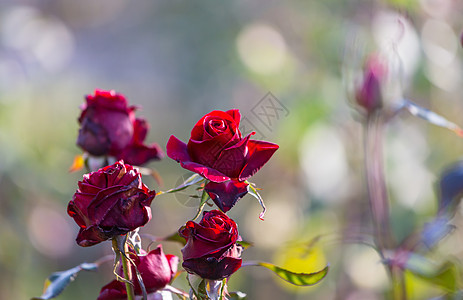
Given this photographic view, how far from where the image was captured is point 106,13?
2.63 meters

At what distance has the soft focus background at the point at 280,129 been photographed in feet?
3.75

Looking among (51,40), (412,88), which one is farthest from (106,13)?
(412,88)

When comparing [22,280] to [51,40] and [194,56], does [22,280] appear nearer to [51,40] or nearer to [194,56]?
[51,40]

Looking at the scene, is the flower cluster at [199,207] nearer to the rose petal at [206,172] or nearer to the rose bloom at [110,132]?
the rose petal at [206,172]

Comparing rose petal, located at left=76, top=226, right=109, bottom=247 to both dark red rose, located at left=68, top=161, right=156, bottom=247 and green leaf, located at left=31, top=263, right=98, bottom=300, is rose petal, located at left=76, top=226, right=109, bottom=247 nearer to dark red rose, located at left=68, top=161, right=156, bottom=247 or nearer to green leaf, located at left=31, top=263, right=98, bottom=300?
dark red rose, located at left=68, top=161, right=156, bottom=247

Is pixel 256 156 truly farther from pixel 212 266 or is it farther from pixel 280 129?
pixel 280 129

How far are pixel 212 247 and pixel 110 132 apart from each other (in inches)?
7.8

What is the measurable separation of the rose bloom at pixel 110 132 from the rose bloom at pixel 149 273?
128 millimetres

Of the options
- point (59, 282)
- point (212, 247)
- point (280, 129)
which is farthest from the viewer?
point (280, 129)

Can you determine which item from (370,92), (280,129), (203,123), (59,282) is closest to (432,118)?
(370,92)

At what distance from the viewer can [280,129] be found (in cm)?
128

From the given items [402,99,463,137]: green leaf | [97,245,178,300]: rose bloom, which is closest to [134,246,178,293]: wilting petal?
[97,245,178,300]: rose bloom

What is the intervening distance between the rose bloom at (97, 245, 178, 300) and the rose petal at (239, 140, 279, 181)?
3.5 inches

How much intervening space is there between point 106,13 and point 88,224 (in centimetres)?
238
